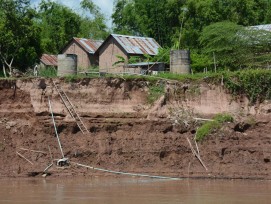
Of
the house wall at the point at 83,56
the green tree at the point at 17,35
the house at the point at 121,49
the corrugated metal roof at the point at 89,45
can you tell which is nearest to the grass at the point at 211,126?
the green tree at the point at 17,35

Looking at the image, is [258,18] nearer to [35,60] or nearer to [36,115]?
[35,60]

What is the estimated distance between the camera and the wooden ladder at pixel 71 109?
77.2 feet

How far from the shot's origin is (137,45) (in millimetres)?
38906

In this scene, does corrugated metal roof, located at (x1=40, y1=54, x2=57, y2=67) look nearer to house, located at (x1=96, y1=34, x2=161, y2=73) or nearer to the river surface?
house, located at (x1=96, y1=34, x2=161, y2=73)

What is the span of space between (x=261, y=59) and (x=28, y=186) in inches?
484

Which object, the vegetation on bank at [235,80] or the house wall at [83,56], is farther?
the house wall at [83,56]

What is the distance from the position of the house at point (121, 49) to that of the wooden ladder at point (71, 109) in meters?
12.8

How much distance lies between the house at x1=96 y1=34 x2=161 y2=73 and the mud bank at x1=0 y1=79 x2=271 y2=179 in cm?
1292

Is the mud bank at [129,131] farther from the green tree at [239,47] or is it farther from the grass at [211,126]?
the green tree at [239,47]

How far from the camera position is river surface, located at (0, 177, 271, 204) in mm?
16359

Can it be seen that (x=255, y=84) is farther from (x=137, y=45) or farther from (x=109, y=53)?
(x=109, y=53)

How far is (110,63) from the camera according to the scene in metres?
40.4

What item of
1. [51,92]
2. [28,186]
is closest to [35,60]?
[51,92]

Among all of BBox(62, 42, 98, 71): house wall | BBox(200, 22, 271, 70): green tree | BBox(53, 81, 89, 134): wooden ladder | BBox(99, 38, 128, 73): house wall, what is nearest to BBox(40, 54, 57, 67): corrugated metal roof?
BBox(62, 42, 98, 71): house wall
